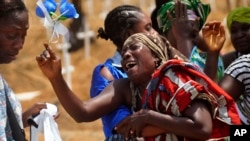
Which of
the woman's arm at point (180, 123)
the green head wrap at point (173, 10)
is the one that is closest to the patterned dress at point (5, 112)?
the woman's arm at point (180, 123)

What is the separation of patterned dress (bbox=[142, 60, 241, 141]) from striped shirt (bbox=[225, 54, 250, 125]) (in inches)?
21.2

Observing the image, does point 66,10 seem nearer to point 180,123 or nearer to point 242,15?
point 180,123

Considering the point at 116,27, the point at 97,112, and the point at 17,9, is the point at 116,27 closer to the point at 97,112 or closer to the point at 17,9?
the point at 97,112

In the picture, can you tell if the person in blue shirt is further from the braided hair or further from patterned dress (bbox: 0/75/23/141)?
patterned dress (bbox: 0/75/23/141)

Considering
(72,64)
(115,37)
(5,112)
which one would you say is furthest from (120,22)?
(72,64)

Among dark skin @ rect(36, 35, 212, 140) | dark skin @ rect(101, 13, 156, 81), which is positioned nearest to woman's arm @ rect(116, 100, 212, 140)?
dark skin @ rect(36, 35, 212, 140)

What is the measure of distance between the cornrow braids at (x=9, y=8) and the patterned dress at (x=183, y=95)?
2.42 ft

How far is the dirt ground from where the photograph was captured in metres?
10.4

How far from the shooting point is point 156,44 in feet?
13.9

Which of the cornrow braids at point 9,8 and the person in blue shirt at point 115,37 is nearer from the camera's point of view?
the cornrow braids at point 9,8

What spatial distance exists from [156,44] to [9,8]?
2.61ft

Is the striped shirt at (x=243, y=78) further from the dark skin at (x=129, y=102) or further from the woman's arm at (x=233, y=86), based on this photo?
the dark skin at (x=129, y=102)

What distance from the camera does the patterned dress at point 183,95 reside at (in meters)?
3.89

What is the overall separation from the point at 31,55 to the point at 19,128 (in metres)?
10.6
